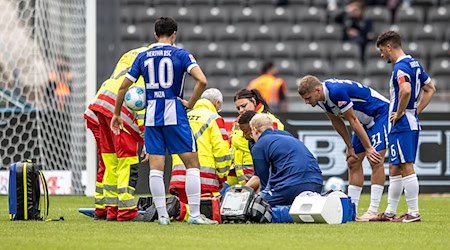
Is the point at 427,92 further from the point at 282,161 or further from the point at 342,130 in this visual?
the point at 282,161

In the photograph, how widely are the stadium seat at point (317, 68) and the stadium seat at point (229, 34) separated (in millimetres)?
1459

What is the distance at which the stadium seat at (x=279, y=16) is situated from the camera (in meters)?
22.5

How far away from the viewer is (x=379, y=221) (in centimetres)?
1049

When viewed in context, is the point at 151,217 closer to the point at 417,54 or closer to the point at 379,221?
the point at 379,221

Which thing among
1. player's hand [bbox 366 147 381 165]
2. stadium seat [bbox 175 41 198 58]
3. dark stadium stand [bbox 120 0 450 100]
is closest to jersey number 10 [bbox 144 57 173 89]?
player's hand [bbox 366 147 381 165]

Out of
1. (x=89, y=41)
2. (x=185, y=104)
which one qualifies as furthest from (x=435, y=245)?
(x=89, y=41)

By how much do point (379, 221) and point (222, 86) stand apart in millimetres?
10594

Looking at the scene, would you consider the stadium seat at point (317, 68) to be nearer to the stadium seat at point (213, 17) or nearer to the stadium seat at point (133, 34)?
the stadium seat at point (213, 17)

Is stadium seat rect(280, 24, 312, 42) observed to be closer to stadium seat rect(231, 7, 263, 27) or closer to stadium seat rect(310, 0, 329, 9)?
stadium seat rect(231, 7, 263, 27)

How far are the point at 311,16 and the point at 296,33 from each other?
64cm

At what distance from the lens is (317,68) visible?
21281 mm

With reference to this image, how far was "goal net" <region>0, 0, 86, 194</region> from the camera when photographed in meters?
15.5

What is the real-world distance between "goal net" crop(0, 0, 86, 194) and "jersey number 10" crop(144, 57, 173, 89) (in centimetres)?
631

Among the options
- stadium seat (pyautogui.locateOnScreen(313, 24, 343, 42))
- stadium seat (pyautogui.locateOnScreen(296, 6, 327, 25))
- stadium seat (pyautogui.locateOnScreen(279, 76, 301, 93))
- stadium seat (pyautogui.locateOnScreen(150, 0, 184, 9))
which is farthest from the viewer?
stadium seat (pyautogui.locateOnScreen(150, 0, 184, 9))
